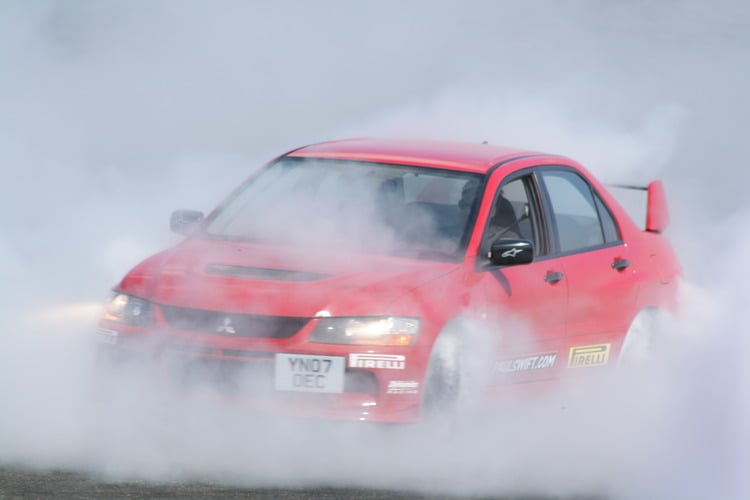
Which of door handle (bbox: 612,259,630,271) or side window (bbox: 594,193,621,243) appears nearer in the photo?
door handle (bbox: 612,259,630,271)

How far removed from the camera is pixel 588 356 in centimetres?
778

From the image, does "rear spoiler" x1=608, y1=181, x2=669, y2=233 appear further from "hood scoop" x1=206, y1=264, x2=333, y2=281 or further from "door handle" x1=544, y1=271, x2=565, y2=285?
"hood scoop" x1=206, y1=264, x2=333, y2=281

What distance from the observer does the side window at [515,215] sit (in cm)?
754

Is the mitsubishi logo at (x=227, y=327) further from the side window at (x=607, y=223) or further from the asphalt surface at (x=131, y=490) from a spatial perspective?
the side window at (x=607, y=223)

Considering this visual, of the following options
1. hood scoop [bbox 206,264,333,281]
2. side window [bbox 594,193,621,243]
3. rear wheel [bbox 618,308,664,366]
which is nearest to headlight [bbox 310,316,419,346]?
hood scoop [bbox 206,264,333,281]

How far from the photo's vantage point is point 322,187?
7.77m

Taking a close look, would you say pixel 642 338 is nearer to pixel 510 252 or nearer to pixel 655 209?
pixel 655 209

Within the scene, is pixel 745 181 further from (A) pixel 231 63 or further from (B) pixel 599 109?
(A) pixel 231 63

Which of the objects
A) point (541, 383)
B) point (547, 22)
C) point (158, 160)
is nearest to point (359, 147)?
point (541, 383)

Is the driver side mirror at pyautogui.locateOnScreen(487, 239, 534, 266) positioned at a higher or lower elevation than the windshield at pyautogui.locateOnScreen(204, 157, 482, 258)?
lower

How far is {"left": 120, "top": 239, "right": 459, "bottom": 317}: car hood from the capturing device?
6398mm

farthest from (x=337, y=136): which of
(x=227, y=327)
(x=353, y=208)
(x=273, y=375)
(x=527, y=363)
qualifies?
(x=273, y=375)

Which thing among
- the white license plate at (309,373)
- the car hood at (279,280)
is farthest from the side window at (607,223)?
the white license plate at (309,373)

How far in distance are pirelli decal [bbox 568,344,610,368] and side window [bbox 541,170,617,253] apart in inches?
19.0
